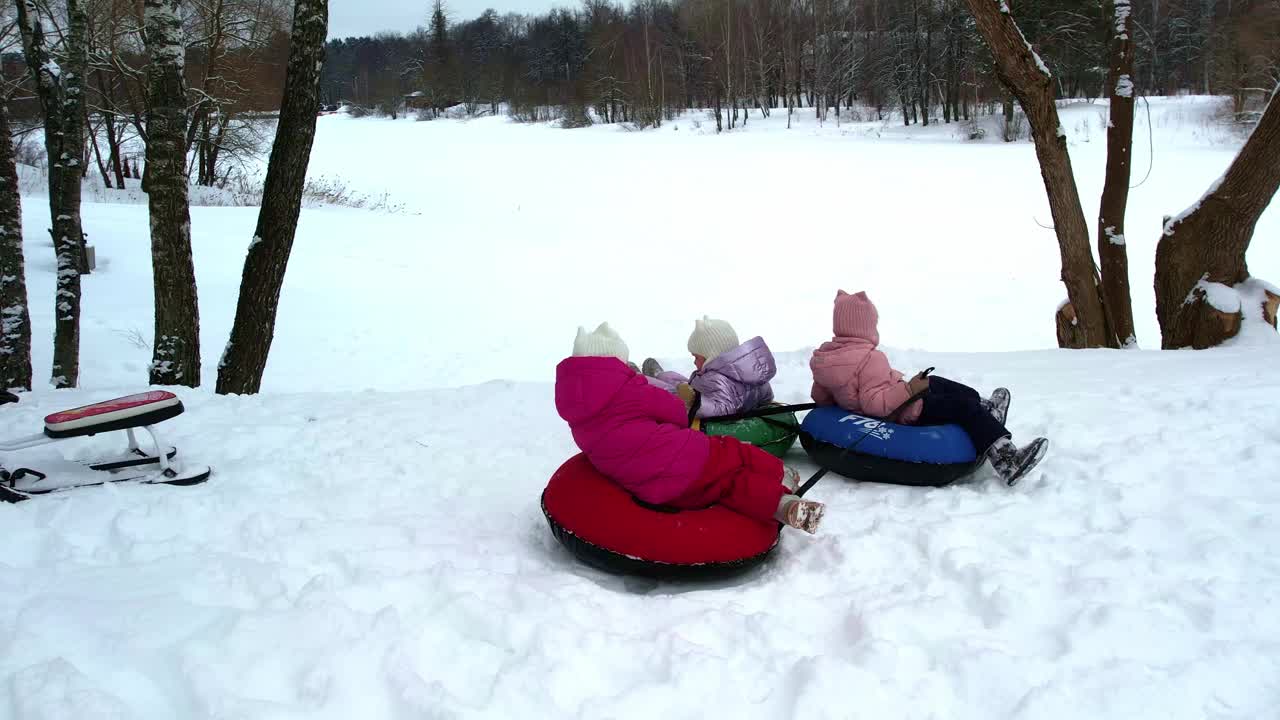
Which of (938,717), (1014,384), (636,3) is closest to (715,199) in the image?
(1014,384)

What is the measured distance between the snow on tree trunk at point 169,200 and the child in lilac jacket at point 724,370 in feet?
14.8

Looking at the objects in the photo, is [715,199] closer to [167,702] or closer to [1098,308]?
[1098,308]

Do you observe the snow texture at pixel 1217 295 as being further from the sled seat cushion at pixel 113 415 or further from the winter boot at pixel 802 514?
the sled seat cushion at pixel 113 415

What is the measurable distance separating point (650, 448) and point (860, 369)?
1.54m

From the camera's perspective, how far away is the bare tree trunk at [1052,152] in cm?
739

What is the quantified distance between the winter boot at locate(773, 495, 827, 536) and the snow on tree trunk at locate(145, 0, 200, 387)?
552cm

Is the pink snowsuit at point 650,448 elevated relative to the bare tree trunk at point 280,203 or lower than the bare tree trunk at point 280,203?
lower

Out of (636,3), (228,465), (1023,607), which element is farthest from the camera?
(636,3)

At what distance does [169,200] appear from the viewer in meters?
6.56

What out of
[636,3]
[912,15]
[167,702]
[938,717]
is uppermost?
[636,3]

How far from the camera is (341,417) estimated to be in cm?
577

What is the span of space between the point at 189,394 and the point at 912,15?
38.2 meters

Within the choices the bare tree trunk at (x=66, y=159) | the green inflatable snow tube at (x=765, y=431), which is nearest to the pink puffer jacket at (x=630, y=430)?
the green inflatable snow tube at (x=765, y=431)

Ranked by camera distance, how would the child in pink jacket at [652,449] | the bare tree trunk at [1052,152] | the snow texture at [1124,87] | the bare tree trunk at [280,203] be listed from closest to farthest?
the child in pink jacket at [652,449], the bare tree trunk at [280,203], the bare tree trunk at [1052,152], the snow texture at [1124,87]
